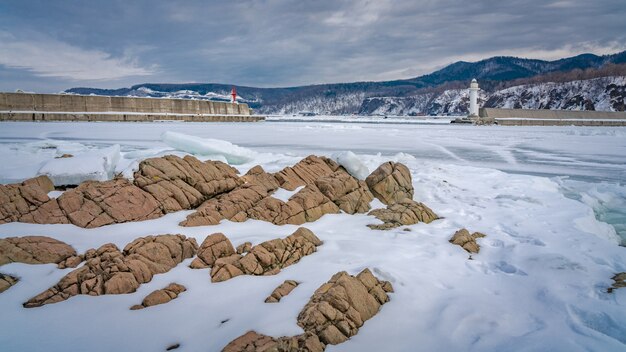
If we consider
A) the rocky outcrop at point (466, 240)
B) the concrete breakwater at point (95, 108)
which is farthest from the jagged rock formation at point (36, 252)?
the concrete breakwater at point (95, 108)

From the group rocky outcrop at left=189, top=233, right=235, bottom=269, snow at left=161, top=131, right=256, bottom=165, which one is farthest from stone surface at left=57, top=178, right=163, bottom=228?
snow at left=161, top=131, right=256, bottom=165

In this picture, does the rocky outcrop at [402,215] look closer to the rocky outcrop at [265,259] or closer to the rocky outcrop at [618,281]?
the rocky outcrop at [265,259]

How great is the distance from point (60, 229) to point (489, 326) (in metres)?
5.25

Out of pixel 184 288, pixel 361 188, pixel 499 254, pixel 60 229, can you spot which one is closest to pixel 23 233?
pixel 60 229

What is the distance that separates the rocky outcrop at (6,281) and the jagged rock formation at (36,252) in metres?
0.30

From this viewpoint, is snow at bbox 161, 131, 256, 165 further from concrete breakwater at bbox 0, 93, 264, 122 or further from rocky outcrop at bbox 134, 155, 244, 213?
concrete breakwater at bbox 0, 93, 264, 122

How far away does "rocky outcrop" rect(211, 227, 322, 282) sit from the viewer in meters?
4.41

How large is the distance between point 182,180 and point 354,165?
3.57 metres

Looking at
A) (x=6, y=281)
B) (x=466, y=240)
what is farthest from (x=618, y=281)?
(x=6, y=281)

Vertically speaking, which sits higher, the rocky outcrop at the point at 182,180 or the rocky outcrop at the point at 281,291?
the rocky outcrop at the point at 182,180

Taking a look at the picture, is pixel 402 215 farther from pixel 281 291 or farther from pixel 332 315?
pixel 332 315

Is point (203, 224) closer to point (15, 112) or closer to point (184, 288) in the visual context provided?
point (184, 288)

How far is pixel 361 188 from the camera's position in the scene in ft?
26.1

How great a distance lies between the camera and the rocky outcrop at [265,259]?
14.5 ft
